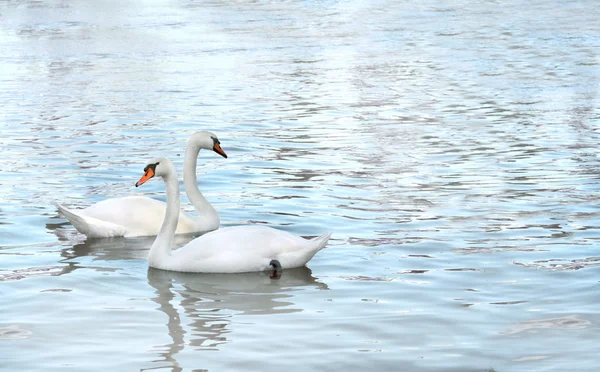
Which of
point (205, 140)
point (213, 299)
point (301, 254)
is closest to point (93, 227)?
point (205, 140)

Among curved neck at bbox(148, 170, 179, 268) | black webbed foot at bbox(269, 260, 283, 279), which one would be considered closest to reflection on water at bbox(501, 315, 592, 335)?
black webbed foot at bbox(269, 260, 283, 279)

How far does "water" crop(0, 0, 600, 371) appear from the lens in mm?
7562

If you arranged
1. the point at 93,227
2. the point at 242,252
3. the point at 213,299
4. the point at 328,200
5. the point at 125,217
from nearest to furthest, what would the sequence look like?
1. the point at 213,299
2. the point at 242,252
3. the point at 93,227
4. the point at 125,217
5. the point at 328,200

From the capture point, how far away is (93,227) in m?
11.0

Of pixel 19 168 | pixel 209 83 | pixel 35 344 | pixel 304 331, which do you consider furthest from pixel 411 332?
pixel 209 83

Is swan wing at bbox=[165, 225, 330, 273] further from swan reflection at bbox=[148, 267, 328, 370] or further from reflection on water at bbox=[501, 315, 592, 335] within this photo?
reflection on water at bbox=[501, 315, 592, 335]

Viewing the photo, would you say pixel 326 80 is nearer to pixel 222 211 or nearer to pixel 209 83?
pixel 209 83

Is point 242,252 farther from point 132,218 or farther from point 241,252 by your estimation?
point 132,218

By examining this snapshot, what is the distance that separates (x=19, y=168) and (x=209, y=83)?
1048 cm

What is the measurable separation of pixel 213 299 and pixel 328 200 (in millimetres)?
4036

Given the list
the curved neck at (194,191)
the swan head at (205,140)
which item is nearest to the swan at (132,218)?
the curved neck at (194,191)

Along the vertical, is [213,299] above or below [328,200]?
above

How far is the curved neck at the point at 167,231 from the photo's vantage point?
984 cm

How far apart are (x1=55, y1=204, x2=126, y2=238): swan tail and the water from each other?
0.14 m
